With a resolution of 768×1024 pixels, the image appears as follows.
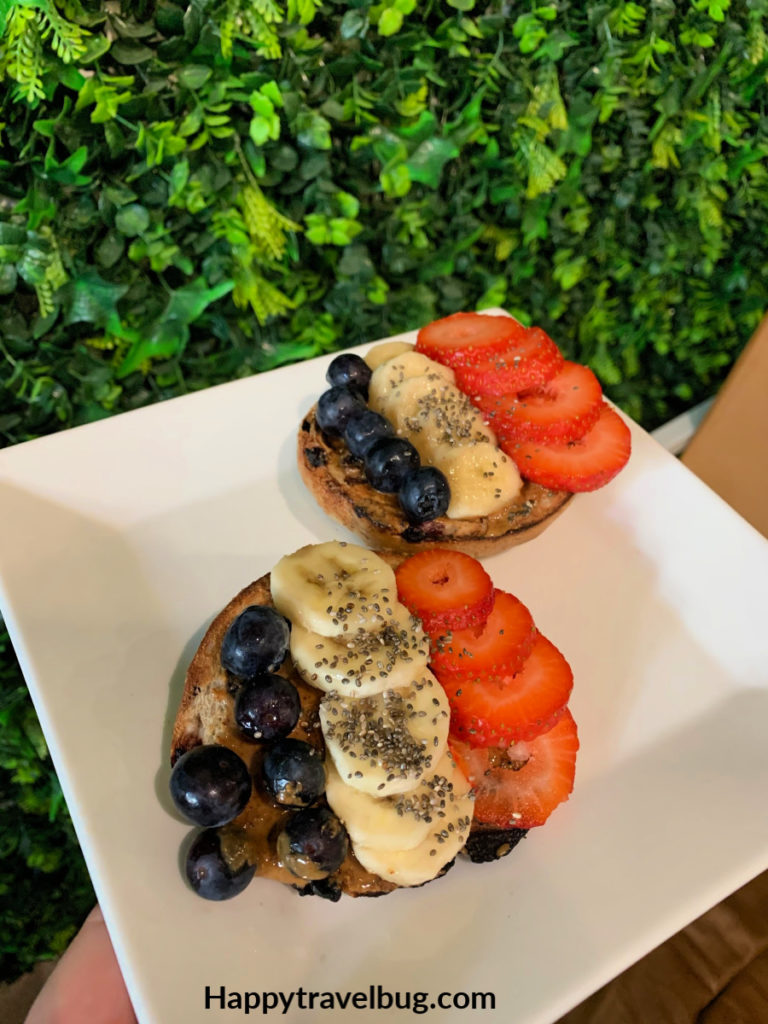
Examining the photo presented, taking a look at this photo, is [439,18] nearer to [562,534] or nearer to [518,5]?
[518,5]

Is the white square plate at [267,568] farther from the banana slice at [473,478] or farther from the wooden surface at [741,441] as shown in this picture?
the wooden surface at [741,441]

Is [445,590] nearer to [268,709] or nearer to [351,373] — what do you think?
[268,709]

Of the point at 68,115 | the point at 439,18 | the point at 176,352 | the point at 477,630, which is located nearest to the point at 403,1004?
the point at 477,630

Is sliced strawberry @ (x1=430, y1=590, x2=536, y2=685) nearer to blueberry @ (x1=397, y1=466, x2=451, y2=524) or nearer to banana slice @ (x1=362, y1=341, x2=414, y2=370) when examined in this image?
blueberry @ (x1=397, y1=466, x2=451, y2=524)

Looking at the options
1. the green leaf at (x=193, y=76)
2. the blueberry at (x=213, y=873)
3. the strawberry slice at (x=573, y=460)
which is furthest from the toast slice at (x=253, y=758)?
the green leaf at (x=193, y=76)

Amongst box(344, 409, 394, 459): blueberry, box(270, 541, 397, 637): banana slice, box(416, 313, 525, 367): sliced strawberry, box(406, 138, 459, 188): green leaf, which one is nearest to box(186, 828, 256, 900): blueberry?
box(270, 541, 397, 637): banana slice

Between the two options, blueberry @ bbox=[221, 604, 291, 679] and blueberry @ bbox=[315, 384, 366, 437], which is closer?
blueberry @ bbox=[221, 604, 291, 679]

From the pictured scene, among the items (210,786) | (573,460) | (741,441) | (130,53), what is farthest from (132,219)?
(741,441)
